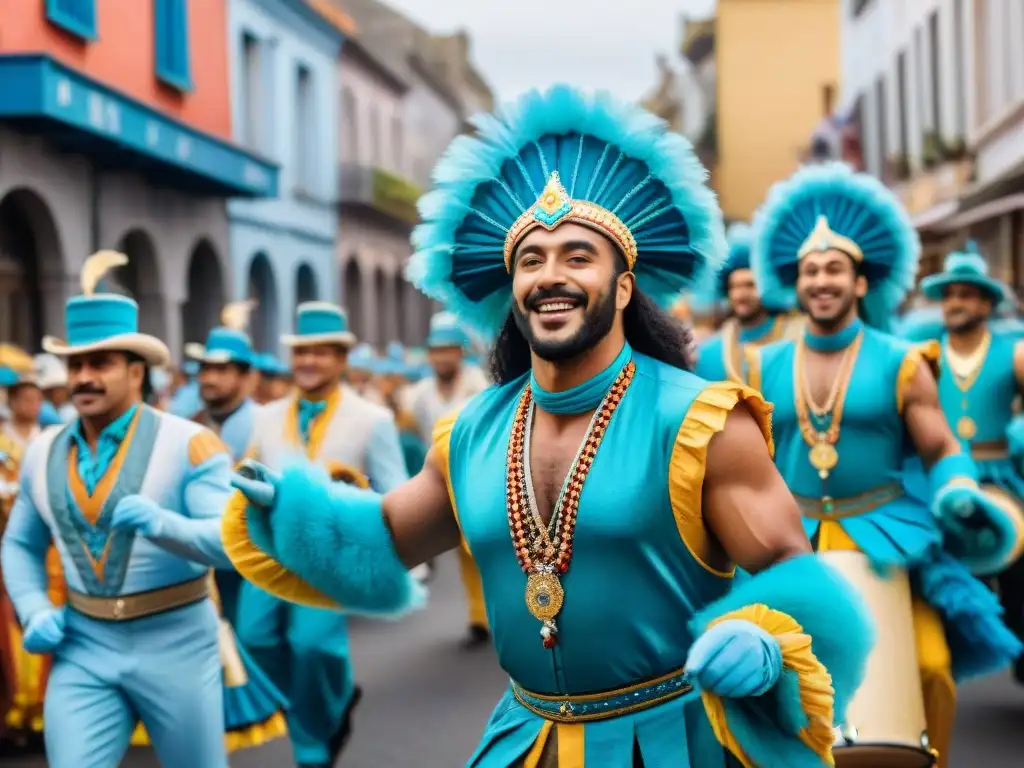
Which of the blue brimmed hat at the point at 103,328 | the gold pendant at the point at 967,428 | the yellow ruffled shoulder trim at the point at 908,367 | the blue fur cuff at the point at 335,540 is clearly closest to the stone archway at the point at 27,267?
the gold pendant at the point at 967,428

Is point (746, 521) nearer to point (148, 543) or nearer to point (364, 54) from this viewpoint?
point (148, 543)

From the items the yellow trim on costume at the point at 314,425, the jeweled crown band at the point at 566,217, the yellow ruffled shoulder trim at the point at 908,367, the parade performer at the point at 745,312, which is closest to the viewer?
the jeweled crown band at the point at 566,217

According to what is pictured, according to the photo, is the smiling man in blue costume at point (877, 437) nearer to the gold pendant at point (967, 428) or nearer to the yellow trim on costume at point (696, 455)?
the yellow trim on costume at point (696, 455)

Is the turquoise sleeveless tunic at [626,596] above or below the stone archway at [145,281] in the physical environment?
below

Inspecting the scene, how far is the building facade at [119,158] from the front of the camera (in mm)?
14672

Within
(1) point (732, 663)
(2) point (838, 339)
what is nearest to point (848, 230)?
(2) point (838, 339)

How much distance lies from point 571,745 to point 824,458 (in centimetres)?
259

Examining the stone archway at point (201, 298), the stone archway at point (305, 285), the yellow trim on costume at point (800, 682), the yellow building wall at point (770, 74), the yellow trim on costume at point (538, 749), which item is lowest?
the yellow trim on costume at point (538, 749)

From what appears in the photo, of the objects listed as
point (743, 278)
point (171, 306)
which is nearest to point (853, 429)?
point (743, 278)

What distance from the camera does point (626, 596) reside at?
3088 mm

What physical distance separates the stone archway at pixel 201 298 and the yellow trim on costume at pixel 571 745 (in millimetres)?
19856

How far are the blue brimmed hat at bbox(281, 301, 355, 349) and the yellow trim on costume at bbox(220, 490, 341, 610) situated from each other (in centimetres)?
417

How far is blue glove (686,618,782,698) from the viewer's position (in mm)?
2598

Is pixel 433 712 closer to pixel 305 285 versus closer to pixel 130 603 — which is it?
pixel 130 603
